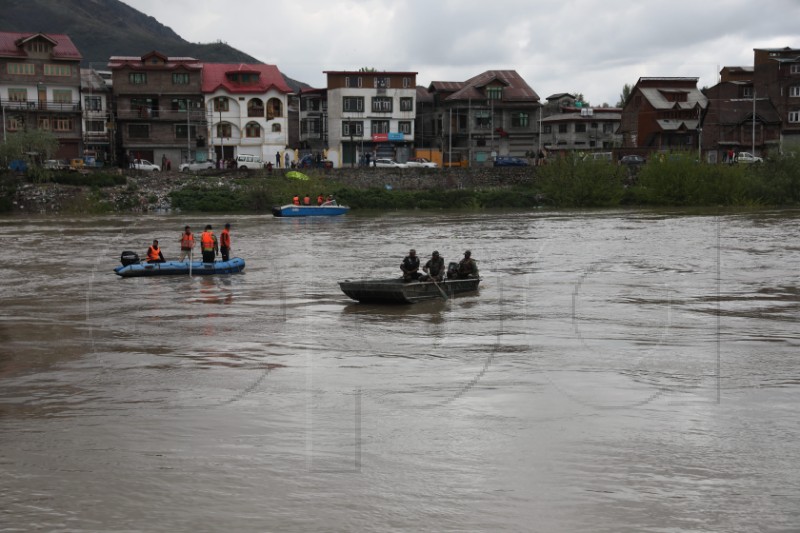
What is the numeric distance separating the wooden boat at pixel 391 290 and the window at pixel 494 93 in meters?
67.8

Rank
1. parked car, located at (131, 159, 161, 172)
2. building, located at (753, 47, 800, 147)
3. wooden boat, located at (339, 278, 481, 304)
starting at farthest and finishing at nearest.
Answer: building, located at (753, 47, 800, 147)
parked car, located at (131, 159, 161, 172)
wooden boat, located at (339, 278, 481, 304)

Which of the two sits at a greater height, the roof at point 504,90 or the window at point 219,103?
the roof at point 504,90

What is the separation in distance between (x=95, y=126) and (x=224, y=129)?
37.8 feet

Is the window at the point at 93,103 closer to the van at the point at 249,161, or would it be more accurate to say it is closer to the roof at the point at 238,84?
the roof at the point at 238,84

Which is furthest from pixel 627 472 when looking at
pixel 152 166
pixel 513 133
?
pixel 513 133

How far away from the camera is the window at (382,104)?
89.2m

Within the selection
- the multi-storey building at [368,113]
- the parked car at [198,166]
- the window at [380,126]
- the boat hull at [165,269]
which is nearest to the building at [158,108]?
the parked car at [198,166]

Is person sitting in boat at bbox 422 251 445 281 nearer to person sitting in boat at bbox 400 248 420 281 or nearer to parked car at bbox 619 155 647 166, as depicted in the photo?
person sitting in boat at bbox 400 248 420 281

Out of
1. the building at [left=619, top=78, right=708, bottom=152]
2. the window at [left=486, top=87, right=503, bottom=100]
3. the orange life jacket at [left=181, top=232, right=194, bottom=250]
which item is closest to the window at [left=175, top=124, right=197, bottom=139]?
the window at [left=486, top=87, right=503, bottom=100]

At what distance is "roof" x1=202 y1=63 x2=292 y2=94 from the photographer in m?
83.2

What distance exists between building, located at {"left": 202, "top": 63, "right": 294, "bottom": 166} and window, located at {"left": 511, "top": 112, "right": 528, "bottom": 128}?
849 inches

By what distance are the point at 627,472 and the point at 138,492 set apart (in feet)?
19.8

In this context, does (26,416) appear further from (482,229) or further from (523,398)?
(482,229)

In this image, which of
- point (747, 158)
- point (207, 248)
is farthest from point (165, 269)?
point (747, 158)
